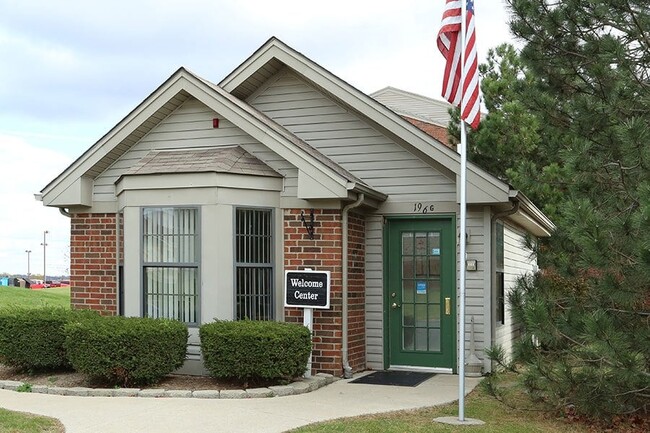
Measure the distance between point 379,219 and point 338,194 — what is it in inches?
60.0

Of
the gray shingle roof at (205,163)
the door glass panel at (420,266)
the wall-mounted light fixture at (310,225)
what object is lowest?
the door glass panel at (420,266)

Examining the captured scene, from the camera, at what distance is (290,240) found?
10758 millimetres

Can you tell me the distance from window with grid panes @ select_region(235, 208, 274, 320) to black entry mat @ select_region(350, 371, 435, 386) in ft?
5.29

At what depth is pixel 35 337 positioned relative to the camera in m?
10.3

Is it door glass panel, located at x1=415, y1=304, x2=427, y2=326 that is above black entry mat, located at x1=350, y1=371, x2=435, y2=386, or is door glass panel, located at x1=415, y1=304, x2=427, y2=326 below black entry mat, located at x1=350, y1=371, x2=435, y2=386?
above

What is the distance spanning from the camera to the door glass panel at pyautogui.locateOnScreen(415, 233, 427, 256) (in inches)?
451

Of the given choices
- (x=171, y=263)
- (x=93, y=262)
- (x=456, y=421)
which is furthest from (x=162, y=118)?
(x=456, y=421)

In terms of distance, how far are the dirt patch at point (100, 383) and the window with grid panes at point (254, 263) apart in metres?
1.03

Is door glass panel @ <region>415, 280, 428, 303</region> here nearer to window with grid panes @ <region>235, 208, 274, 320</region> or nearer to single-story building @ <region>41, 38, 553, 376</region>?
single-story building @ <region>41, 38, 553, 376</region>

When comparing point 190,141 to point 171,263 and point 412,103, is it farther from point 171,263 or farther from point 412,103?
point 412,103

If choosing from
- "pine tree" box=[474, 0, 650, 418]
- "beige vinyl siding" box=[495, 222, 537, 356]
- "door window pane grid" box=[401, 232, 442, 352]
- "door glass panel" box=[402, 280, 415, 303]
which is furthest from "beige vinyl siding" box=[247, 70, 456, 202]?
"pine tree" box=[474, 0, 650, 418]

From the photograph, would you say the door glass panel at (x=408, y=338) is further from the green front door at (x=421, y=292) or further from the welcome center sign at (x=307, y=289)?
the welcome center sign at (x=307, y=289)

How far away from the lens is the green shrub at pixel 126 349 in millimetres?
9406

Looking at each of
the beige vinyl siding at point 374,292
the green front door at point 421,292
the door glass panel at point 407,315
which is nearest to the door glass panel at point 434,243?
the green front door at point 421,292
